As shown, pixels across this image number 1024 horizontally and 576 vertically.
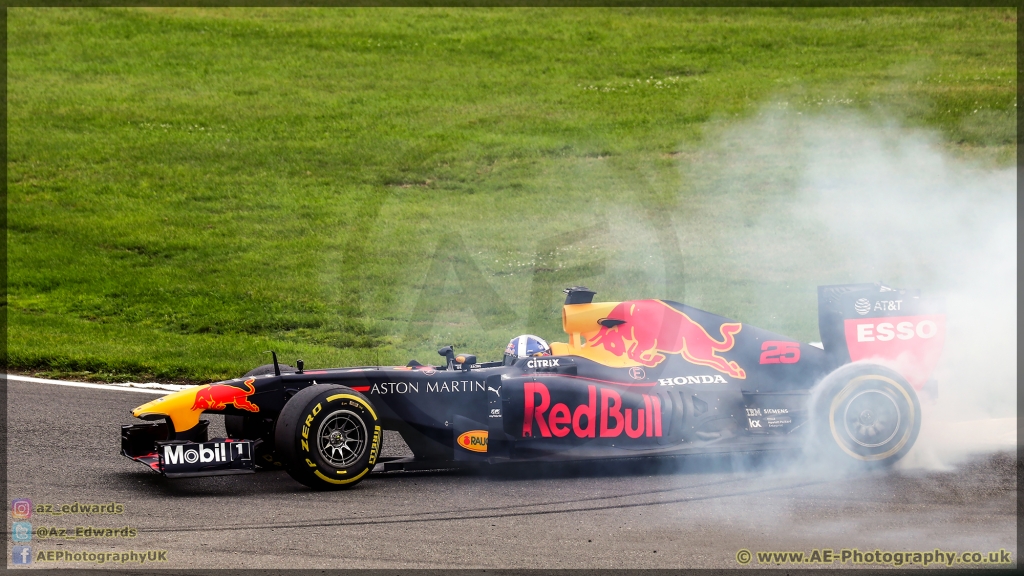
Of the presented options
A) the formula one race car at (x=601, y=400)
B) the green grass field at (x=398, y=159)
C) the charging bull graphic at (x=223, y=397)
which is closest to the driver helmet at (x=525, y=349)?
the formula one race car at (x=601, y=400)

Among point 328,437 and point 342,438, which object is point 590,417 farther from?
point 328,437

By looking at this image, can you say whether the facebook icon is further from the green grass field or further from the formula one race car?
the green grass field

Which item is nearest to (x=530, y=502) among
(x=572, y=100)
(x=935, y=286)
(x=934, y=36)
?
(x=935, y=286)

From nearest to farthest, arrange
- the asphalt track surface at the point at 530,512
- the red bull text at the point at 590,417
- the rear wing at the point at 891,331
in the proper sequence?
the asphalt track surface at the point at 530,512 < the red bull text at the point at 590,417 < the rear wing at the point at 891,331

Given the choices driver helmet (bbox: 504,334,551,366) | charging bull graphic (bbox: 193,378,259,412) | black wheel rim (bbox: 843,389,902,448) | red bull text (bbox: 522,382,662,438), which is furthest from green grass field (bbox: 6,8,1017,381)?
black wheel rim (bbox: 843,389,902,448)

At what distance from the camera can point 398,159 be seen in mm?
22859

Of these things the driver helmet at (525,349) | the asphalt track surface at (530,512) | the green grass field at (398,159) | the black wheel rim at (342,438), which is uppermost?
the green grass field at (398,159)

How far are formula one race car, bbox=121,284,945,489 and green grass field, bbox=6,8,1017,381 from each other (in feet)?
14.8

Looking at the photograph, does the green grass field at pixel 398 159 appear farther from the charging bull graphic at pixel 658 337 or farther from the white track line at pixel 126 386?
the charging bull graphic at pixel 658 337

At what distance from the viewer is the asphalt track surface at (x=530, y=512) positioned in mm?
6789

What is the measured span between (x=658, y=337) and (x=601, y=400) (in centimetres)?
91

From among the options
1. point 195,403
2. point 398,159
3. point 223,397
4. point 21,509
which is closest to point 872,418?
point 223,397

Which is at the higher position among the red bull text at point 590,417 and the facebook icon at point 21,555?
the red bull text at point 590,417

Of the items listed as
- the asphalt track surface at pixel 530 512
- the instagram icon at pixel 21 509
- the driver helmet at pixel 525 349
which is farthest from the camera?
the driver helmet at pixel 525 349
